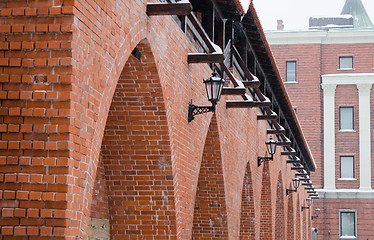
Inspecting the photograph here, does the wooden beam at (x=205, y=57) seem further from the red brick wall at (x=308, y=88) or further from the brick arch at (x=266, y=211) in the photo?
the red brick wall at (x=308, y=88)

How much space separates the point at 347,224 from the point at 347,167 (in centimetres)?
337

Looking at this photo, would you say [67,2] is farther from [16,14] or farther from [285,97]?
[285,97]

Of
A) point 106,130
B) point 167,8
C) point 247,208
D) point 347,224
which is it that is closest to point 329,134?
point 347,224

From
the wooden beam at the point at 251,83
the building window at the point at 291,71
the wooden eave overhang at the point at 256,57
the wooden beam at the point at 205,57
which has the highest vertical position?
the building window at the point at 291,71

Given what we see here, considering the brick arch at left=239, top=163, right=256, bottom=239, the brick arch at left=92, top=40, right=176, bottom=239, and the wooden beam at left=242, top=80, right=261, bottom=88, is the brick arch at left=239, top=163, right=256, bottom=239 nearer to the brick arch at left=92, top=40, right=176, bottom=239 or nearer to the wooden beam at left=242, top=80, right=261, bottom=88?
the wooden beam at left=242, top=80, right=261, bottom=88

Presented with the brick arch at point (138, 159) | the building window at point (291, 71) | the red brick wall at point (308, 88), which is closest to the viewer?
the brick arch at point (138, 159)

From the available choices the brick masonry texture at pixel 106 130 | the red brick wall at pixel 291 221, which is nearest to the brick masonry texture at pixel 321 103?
the red brick wall at pixel 291 221

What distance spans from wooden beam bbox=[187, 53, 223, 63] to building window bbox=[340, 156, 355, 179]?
3250 cm

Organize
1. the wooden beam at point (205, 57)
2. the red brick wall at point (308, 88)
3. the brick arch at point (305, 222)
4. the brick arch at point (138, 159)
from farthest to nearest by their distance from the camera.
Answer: the red brick wall at point (308, 88) → the brick arch at point (305, 222) → the wooden beam at point (205, 57) → the brick arch at point (138, 159)

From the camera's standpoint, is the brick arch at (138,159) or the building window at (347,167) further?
the building window at (347,167)

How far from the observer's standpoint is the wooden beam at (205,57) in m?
9.22

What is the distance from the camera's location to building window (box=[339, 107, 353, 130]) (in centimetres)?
4054

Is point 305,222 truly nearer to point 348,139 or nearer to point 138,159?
point 348,139

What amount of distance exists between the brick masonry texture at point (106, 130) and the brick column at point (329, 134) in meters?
26.6
